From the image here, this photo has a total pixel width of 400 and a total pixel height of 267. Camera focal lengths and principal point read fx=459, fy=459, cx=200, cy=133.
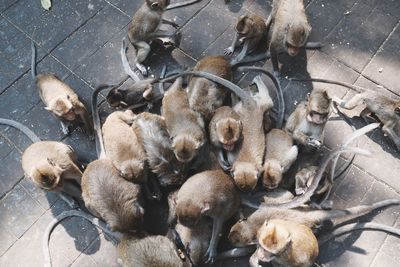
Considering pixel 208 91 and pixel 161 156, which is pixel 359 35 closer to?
pixel 208 91

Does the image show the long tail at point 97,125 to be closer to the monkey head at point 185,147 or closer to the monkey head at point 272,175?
the monkey head at point 185,147

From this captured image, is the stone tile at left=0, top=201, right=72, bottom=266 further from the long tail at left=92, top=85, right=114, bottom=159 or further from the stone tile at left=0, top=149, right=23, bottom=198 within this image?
the long tail at left=92, top=85, right=114, bottom=159

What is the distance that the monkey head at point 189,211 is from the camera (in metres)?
4.96

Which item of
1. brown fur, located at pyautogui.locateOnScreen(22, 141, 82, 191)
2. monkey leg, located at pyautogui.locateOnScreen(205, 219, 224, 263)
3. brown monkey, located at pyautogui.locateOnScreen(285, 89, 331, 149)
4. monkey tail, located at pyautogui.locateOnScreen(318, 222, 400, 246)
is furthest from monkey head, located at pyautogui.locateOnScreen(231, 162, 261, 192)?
brown fur, located at pyautogui.locateOnScreen(22, 141, 82, 191)

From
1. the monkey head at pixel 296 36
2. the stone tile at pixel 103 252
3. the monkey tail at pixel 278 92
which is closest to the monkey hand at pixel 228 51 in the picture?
the monkey tail at pixel 278 92

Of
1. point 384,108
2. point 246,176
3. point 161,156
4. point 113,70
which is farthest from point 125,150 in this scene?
point 384,108

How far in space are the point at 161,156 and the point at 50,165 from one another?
131cm

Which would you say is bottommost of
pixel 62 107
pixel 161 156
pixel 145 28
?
pixel 161 156

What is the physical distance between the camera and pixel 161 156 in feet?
18.0

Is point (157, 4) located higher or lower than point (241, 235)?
higher

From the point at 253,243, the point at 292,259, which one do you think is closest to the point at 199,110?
the point at 253,243

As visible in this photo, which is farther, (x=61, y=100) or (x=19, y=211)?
(x=19, y=211)

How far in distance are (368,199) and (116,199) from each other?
307cm

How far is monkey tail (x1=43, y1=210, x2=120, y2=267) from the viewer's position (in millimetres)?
5626
